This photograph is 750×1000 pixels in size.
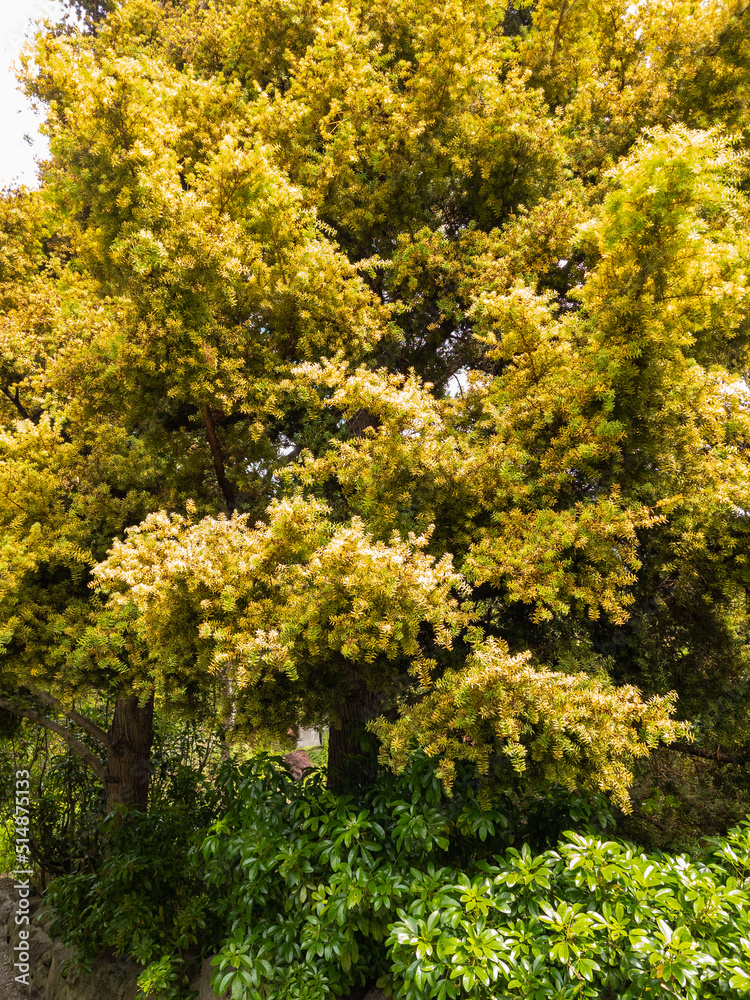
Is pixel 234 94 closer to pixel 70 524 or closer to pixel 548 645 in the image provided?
pixel 70 524

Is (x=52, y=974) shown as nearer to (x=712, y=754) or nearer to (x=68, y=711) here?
(x=68, y=711)

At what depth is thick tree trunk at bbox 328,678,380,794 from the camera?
4199mm

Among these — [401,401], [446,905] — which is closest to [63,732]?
[446,905]

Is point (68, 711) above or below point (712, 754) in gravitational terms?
above

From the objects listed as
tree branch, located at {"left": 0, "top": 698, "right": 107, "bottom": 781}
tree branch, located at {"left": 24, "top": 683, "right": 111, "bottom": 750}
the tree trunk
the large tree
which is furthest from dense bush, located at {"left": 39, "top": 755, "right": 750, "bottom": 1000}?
tree branch, located at {"left": 0, "top": 698, "right": 107, "bottom": 781}

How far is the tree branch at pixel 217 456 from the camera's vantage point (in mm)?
5271

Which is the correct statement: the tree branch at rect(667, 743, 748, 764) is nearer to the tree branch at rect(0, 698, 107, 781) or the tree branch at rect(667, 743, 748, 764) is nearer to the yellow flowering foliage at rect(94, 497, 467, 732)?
the yellow flowering foliage at rect(94, 497, 467, 732)

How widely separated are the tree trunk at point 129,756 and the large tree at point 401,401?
33mm

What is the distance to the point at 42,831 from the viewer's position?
22.7ft
